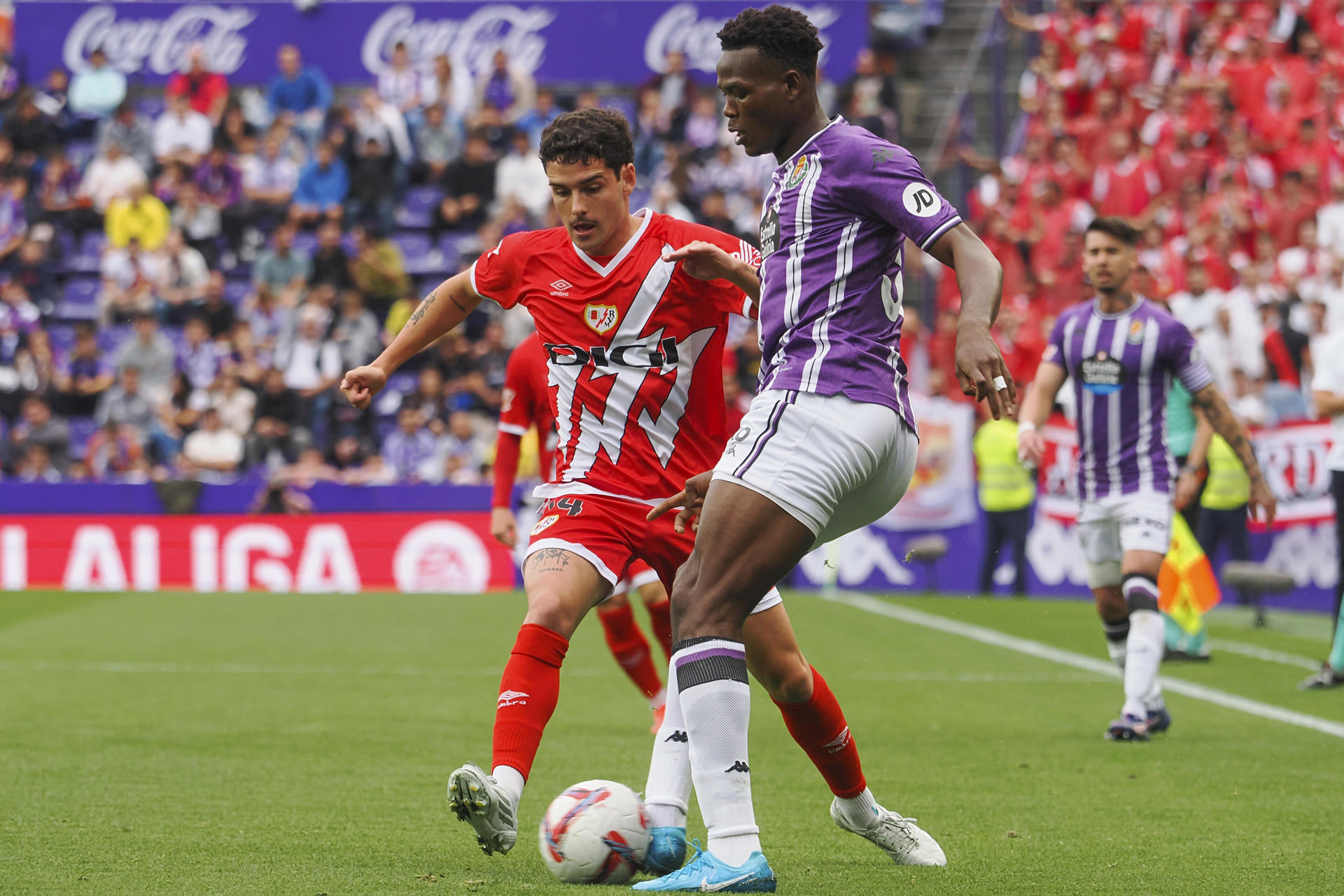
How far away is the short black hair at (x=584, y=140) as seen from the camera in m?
5.00

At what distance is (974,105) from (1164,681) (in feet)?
45.3

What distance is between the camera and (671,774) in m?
4.80

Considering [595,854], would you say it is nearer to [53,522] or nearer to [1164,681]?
[1164,681]

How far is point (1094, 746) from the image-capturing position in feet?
24.1

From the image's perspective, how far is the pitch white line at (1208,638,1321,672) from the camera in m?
10.7

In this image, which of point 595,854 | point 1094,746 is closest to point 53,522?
point 1094,746

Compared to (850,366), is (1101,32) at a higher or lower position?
higher

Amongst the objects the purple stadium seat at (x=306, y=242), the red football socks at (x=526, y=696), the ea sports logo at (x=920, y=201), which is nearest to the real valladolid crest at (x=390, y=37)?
the purple stadium seat at (x=306, y=242)

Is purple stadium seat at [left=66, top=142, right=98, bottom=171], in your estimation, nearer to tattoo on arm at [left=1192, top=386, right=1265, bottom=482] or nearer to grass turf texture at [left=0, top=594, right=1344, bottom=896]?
grass turf texture at [left=0, top=594, right=1344, bottom=896]

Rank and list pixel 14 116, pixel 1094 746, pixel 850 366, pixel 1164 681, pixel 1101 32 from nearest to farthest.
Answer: pixel 850 366 → pixel 1094 746 → pixel 1164 681 → pixel 1101 32 → pixel 14 116

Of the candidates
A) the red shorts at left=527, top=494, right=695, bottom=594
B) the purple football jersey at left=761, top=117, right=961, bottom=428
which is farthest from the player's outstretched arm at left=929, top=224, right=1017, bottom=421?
the red shorts at left=527, top=494, right=695, bottom=594

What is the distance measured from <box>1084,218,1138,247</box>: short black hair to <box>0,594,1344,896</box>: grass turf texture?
2.40 meters

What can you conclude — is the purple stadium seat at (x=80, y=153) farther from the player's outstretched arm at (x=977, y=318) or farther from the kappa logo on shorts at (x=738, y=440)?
the player's outstretched arm at (x=977, y=318)

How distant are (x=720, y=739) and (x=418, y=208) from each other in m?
17.9
